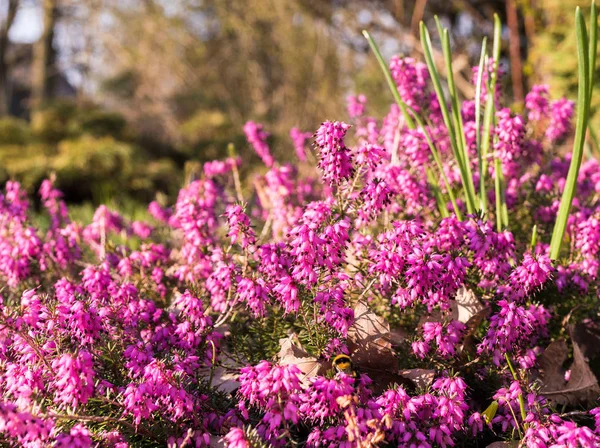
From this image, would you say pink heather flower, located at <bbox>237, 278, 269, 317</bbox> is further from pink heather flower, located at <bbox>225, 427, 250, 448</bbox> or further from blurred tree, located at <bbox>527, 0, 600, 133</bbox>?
Answer: blurred tree, located at <bbox>527, 0, 600, 133</bbox>

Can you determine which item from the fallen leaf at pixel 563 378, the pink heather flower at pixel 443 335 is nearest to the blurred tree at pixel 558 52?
the fallen leaf at pixel 563 378

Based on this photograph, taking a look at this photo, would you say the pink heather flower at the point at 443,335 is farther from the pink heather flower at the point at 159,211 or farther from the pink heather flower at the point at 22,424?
the pink heather flower at the point at 159,211

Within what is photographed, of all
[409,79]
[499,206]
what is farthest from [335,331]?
[409,79]

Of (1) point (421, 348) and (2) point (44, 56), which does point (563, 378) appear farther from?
(2) point (44, 56)

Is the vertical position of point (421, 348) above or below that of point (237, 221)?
below

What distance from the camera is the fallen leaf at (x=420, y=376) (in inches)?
77.4

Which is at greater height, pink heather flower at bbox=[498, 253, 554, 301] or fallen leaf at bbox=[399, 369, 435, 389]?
pink heather flower at bbox=[498, 253, 554, 301]

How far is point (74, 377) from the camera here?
1.57 m

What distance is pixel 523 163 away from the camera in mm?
3223

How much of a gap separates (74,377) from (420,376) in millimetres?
1080

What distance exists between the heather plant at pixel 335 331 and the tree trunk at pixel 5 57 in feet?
51.5

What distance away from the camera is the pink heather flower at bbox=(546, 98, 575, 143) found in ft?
10.6

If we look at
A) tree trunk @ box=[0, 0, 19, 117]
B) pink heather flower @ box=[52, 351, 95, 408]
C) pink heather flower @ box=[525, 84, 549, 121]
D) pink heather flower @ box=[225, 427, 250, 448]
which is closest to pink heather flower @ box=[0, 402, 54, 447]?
pink heather flower @ box=[52, 351, 95, 408]

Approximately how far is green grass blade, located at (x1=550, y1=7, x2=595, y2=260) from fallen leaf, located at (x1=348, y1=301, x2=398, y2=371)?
2.77 ft
